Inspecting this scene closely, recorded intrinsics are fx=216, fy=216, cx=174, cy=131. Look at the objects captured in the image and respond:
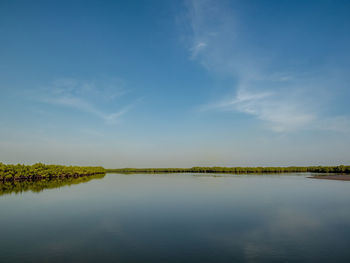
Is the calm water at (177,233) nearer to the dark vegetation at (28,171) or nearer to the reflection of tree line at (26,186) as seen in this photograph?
the reflection of tree line at (26,186)

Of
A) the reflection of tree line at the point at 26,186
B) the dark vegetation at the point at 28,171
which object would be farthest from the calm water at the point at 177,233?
the dark vegetation at the point at 28,171

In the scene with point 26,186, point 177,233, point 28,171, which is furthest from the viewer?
point 28,171

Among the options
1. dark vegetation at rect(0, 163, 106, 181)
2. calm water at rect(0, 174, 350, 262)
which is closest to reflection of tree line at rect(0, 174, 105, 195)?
dark vegetation at rect(0, 163, 106, 181)

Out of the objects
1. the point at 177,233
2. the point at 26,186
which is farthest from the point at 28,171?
the point at 177,233

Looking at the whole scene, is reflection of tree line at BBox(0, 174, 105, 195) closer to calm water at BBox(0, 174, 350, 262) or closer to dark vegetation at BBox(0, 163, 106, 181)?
dark vegetation at BBox(0, 163, 106, 181)

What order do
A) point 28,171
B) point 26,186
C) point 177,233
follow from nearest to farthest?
1. point 177,233
2. point 26,186
3. point 28,171

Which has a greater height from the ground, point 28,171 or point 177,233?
point 28,171

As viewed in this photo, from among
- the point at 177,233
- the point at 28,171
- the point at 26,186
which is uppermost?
the point at 28,171

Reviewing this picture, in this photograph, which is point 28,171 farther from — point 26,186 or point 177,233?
point 177,233

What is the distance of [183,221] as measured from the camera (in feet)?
42.0

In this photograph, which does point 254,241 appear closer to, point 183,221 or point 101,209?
point 183,221

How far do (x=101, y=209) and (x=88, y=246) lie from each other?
8106 millimetres

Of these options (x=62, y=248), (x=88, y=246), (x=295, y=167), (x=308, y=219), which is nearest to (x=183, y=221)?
(x=88, y=246)

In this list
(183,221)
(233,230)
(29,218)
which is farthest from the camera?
(29,218)
